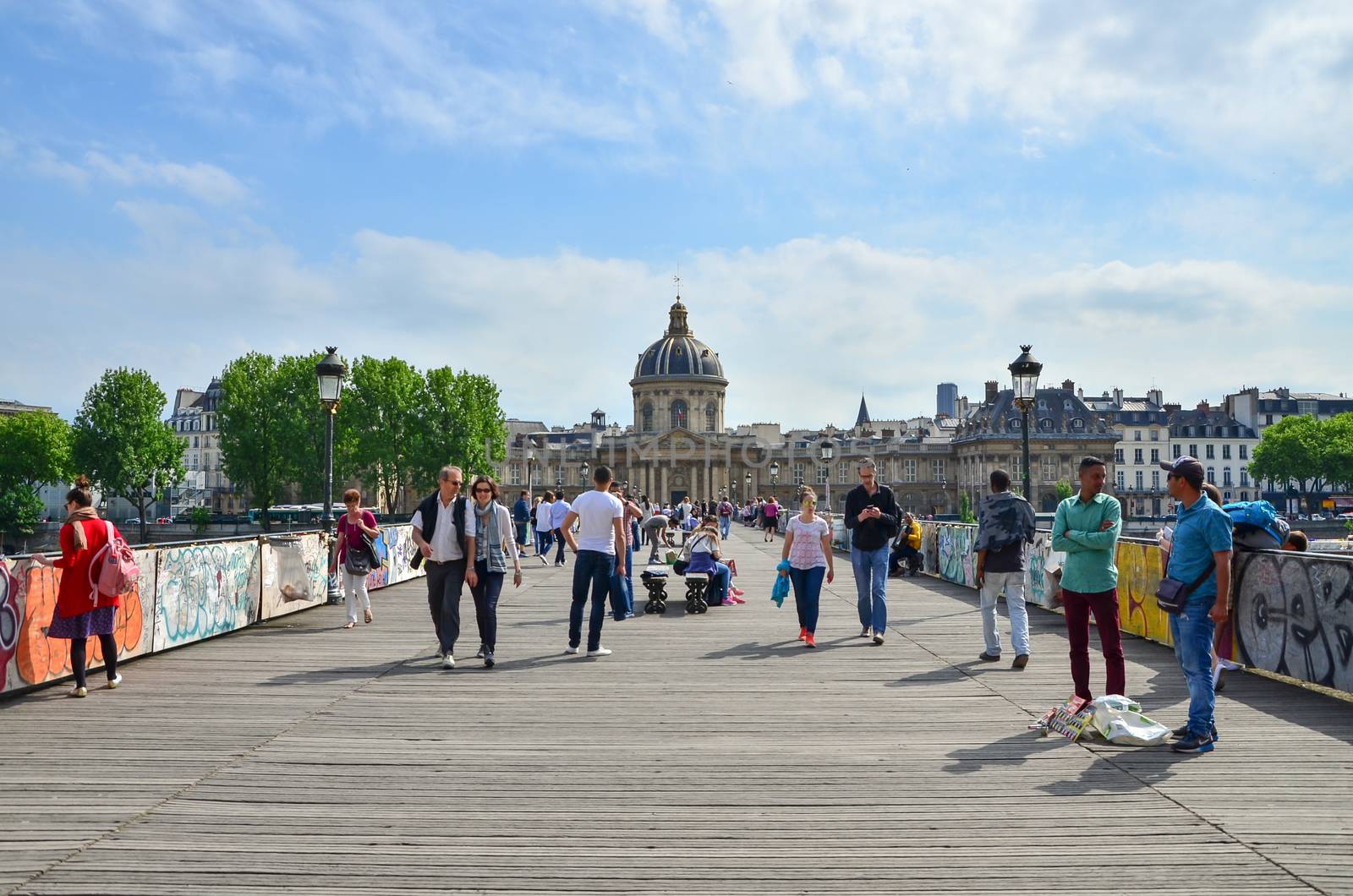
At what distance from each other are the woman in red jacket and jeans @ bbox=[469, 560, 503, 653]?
10.5 ft

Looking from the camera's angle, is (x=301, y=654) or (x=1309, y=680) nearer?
(x=1309, y=680)

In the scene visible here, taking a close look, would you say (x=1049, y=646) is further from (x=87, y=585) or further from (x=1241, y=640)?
(x=87, y=585)

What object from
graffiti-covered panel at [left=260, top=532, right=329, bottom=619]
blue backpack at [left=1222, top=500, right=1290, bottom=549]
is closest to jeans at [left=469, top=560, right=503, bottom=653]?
graffiti-covered panel at [left=260, top=532, right=329, bottom=619]

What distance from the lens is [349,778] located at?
266 inches

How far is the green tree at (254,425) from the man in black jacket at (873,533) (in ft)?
208

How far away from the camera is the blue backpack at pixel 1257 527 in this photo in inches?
403

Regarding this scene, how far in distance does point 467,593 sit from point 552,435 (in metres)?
127

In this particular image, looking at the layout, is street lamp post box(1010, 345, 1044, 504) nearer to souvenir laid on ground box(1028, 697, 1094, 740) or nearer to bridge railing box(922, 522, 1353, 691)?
bridge railing box(922, 522, 1353, 691)

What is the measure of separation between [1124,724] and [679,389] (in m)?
119

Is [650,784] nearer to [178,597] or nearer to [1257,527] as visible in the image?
[1257,527]

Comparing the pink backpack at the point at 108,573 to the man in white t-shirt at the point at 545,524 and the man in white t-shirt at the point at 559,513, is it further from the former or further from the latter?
the man in white t-shirt at the point at 545,524

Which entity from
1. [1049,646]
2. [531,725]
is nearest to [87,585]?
[531,725]

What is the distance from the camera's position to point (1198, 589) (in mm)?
7551

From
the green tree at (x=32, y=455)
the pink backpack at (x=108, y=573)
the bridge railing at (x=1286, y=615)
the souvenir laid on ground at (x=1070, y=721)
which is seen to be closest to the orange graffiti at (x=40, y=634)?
the pink backpack at (x=108, y=573)
